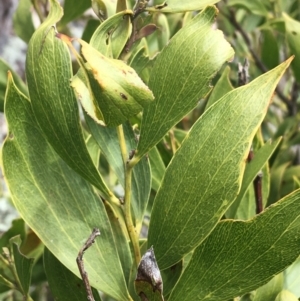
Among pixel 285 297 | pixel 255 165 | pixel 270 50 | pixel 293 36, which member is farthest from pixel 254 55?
pixel 285 297

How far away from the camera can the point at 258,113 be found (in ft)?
1.24

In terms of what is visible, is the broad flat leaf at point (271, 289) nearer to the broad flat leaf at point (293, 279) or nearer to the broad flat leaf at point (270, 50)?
the broad flat leaf at point (293, 279)

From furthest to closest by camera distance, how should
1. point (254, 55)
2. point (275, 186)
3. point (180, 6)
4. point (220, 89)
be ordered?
1. point (254, 55)
2. point (275, 186)
3. point (220, 89)
4. point (180, 6)

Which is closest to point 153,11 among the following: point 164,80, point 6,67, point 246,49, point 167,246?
point 164,80

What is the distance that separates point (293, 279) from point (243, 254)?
11 centimetres

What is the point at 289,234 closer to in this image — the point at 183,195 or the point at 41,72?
the point at 183,195

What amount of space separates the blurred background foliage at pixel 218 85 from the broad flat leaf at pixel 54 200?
51 millimetres

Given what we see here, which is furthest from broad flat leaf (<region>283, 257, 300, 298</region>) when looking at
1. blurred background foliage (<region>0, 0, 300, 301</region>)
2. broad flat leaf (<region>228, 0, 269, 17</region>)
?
broad flat leaf (<region>228, 0, 269, 17</region>)

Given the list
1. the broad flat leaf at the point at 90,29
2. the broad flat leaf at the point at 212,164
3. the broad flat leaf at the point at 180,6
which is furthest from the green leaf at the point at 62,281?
the broad flat leaf at the point at 90,29

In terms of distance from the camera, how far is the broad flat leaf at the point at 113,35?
41 centimetres

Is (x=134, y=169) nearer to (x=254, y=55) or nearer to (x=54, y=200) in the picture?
(x=54, y=200)

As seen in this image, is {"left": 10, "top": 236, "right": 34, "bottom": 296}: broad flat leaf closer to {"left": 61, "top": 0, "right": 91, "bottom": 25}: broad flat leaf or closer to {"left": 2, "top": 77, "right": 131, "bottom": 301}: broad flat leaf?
{"left": 2, "top": 77, "right": 131, "bottom": 301}: broad flat leaf

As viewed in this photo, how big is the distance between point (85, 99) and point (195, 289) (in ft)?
0.52

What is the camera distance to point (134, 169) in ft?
1.59
